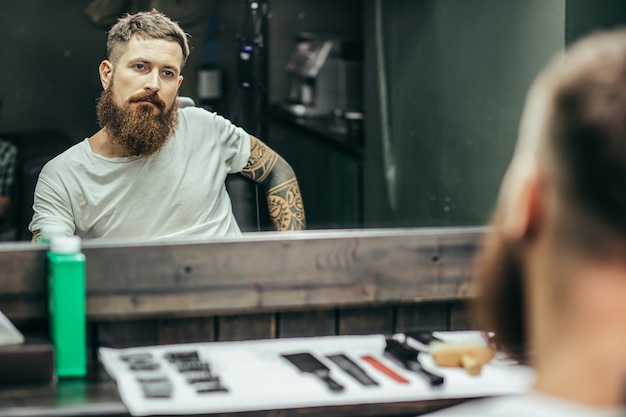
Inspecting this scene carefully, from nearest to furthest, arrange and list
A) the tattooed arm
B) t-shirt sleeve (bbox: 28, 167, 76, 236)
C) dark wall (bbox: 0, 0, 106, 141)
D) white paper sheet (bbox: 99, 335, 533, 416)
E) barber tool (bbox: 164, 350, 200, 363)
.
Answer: white paper sheet (bbox: 99, 335, 533, 416)
barber tool (bbox: 164, 350, 200, 363)
t-shirt sleeve (bbox: 28, 167, 76, 236)
the tattooed arm
dark wall (bbox: 0, 0, 106, 141)

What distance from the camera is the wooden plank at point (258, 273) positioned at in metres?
2.08

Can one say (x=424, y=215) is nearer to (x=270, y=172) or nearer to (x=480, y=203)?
(x=480, y=203)

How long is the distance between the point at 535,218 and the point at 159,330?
145 cm

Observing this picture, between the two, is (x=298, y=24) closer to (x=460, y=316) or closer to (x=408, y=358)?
(x=460, y=316)

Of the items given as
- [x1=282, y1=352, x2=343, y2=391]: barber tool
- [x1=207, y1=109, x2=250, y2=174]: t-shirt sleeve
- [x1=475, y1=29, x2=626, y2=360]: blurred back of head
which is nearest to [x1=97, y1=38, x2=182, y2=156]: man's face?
[x1=207, y1=109, x2=250, y2=174]: t-shirt sleeve

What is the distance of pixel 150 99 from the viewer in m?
2.48

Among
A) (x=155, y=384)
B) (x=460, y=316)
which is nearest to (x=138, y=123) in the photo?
(x=155, y=384)

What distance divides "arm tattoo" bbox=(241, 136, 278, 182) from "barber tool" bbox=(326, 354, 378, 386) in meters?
0.66

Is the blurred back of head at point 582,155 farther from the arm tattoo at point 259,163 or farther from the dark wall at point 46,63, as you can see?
the dark wall at point 46,63

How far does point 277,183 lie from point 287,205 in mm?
66

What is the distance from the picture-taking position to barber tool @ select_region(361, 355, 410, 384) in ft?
6.36

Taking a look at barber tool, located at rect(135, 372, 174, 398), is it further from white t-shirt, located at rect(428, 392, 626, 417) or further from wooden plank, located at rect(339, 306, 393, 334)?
white t-shirt, located at rect(428, 392, 626, 417)

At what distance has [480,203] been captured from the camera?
321 cm

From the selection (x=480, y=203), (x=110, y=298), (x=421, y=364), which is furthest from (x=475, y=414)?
(x=480, y=203)
